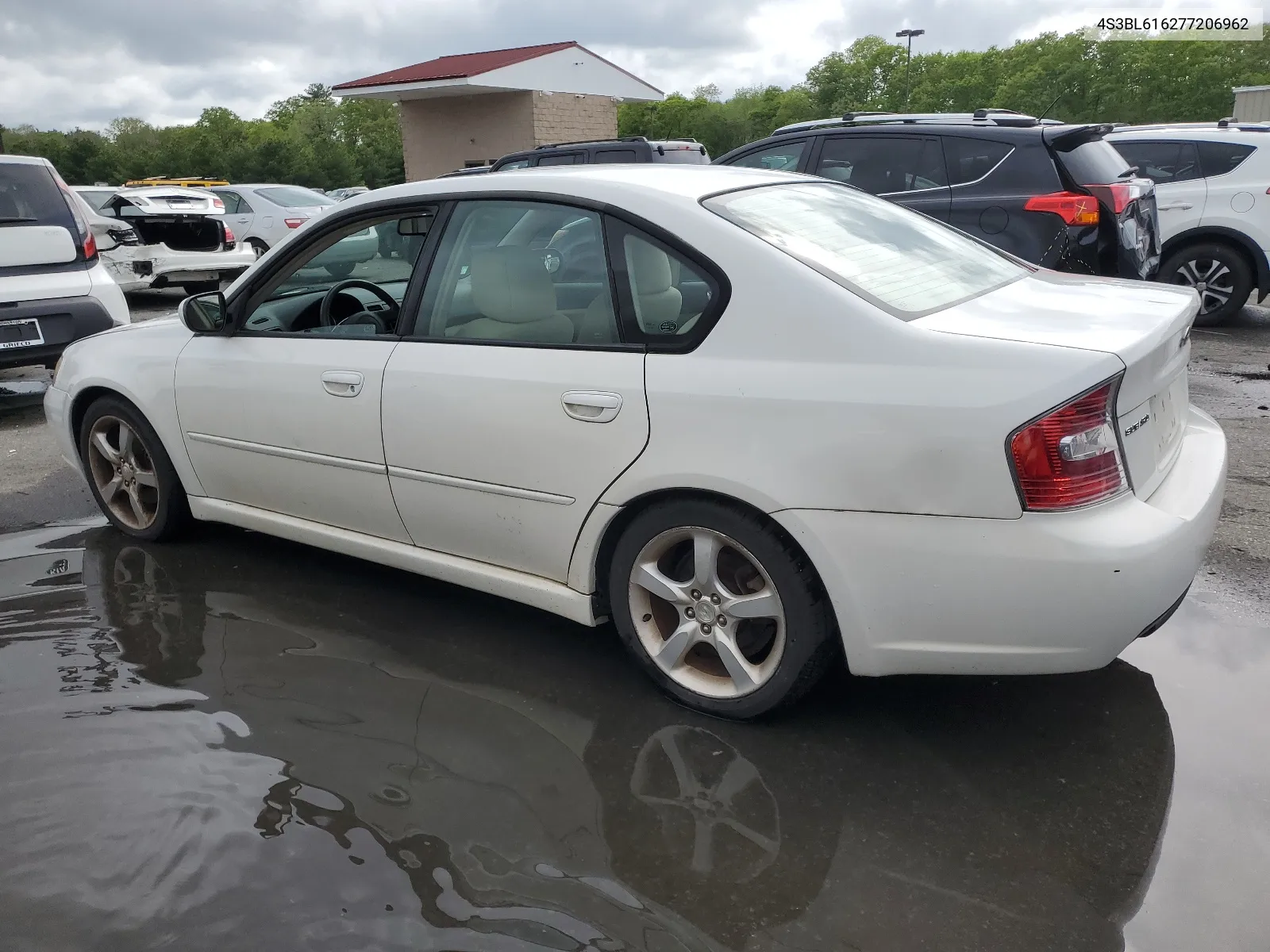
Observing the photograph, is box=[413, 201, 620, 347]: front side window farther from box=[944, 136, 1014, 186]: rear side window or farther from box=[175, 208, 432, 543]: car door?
box=[944, 136, 1014, 186]: rear side window

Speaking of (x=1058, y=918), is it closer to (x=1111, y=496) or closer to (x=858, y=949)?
(x=858, y=949)

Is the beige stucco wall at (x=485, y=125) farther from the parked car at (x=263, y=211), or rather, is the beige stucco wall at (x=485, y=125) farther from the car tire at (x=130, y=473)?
the car tire at (x=130, y=473)

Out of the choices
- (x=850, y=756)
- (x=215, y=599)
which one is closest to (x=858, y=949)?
(x=850, y=756)

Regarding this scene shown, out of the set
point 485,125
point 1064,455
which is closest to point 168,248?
point 1064,455

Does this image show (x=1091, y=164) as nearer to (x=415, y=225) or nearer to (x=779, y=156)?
(x=779, y=156)

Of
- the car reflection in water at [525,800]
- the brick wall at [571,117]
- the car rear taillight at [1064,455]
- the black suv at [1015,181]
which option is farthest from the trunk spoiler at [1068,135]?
the brick wall at [571,117]

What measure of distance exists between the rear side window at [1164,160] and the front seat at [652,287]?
26.2ft

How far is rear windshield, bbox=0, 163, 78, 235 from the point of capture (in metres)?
7.45

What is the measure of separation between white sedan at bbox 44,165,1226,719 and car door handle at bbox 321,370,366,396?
0.01 m

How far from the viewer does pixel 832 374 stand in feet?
8.73

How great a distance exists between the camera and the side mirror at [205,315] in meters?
4.05

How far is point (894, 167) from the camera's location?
25.5 feet

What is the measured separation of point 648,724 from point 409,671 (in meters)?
0.86

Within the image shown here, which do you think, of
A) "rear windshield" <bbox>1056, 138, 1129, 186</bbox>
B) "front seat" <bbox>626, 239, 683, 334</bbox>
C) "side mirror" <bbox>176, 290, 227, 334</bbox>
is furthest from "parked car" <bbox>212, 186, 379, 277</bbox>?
"front seat" <bbox>626, 239, 683, 334</bbox>
